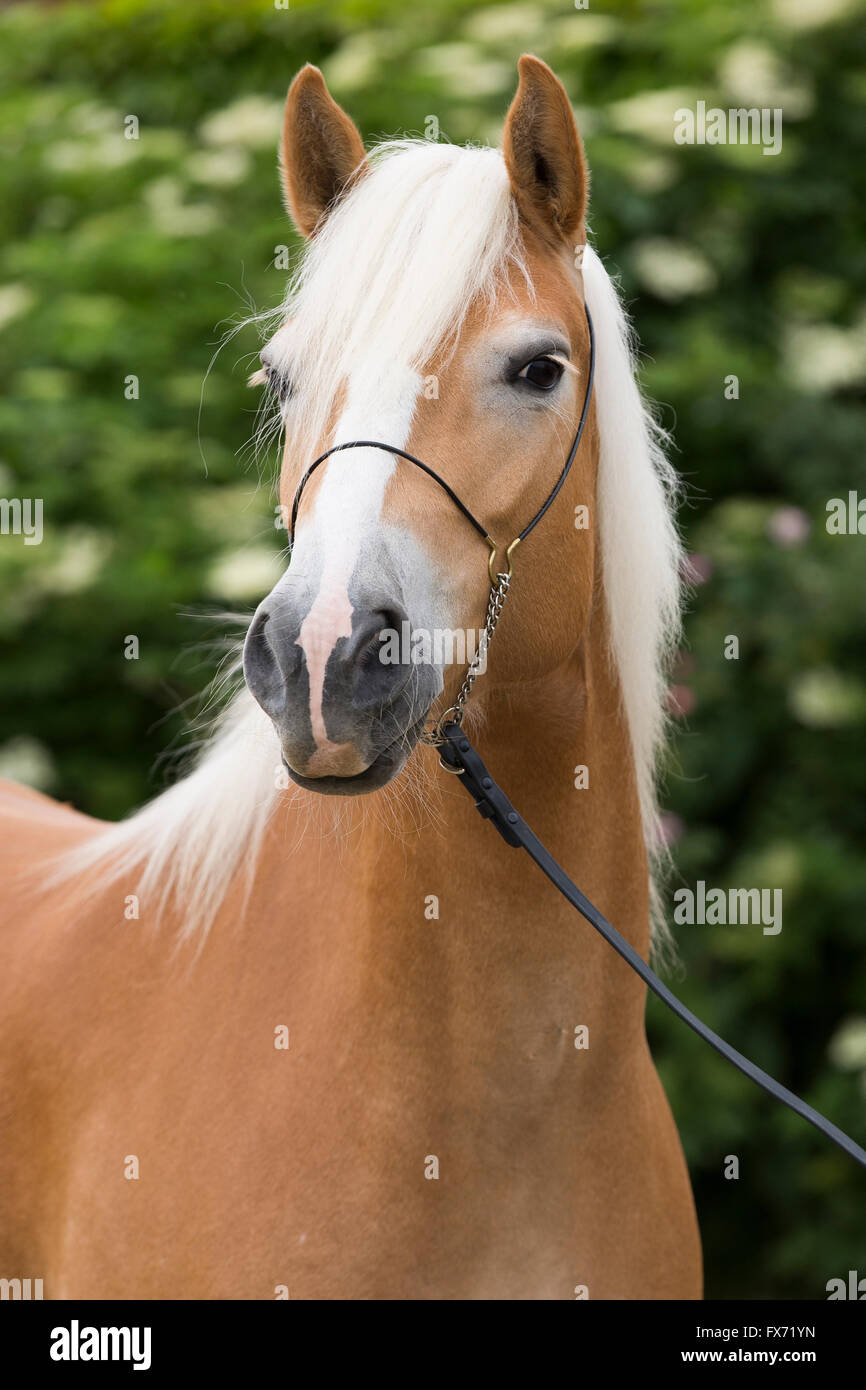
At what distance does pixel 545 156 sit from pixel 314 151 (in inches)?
12.8

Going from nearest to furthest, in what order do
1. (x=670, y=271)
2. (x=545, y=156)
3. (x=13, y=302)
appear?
1. (x=545, y=156)
2. (x=670, y=271)
3. (x=13, y=302)

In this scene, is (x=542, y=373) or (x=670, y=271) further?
(x=670, y=271)

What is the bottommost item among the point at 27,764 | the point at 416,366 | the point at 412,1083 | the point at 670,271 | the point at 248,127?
the point at 412,1083

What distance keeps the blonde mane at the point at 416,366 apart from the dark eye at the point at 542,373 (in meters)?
0.10

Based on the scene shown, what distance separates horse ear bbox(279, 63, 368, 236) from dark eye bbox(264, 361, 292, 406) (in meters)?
0.24

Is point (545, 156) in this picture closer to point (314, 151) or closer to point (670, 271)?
point (314, 151)

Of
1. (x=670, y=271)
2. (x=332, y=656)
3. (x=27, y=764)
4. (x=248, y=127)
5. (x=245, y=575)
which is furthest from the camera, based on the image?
(x=248, y=127)

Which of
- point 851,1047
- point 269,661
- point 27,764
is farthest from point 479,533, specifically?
point 27,764

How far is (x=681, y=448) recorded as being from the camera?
439 centimetres

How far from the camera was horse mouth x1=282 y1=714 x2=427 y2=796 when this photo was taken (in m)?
1.41

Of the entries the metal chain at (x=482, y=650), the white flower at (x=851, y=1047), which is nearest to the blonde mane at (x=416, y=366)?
the metal chain at (x=482, y=650)
